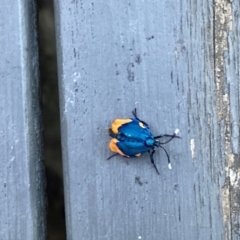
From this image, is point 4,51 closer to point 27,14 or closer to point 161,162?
point 27,14

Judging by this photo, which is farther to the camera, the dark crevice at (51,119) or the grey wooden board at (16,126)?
the dark crevice at (51,119)

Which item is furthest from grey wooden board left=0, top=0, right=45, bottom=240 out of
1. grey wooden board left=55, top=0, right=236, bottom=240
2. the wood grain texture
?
the wood grain texture

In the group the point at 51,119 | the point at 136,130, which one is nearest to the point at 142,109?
the point at 136,130

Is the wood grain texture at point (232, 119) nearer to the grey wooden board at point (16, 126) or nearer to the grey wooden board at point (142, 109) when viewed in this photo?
the grey wooden board at point (142, 109)

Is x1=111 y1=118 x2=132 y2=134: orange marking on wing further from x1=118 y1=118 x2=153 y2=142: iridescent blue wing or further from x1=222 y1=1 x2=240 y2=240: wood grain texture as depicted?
x1=222 y1=1 x2=240 y2=240: wood grain texture

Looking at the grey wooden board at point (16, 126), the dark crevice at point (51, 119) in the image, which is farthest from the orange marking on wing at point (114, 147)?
the dark crevice at point (51, 119)

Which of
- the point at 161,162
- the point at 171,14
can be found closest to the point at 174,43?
the point at 171,14

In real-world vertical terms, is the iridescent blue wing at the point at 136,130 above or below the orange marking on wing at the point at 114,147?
above
